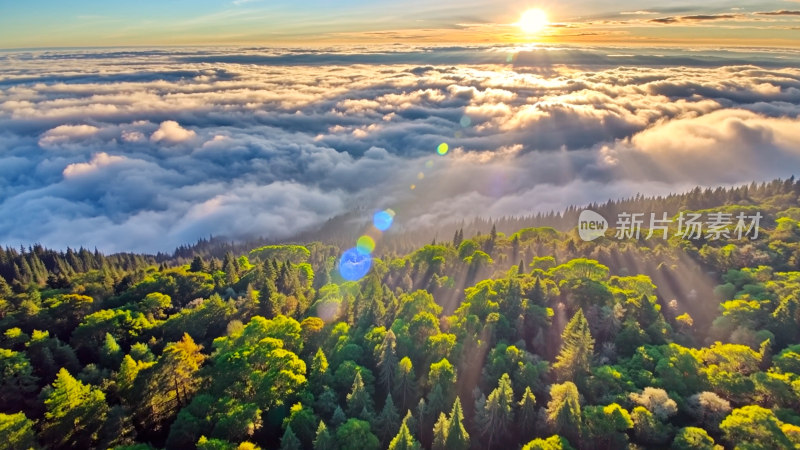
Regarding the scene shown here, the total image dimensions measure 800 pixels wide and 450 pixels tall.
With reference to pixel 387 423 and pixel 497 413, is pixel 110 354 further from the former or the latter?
pixel 497 413

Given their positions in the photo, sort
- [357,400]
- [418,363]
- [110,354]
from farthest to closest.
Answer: [418,363] → [110,354] → [357,400]

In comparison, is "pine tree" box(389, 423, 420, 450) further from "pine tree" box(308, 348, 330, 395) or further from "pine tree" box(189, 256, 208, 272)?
"pine tree" box(189, 256, 208, 272)

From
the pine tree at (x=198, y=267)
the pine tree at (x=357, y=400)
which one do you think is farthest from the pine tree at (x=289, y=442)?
the pine tree at (x=198, y=267)

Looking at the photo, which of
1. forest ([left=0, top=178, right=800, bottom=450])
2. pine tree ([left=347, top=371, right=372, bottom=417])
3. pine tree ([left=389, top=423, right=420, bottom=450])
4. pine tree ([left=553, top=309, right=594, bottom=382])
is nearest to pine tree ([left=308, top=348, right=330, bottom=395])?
forest ([left=0, top=178, right=800, bottom=450])

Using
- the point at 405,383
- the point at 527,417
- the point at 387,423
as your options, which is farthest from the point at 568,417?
the point at 387,423

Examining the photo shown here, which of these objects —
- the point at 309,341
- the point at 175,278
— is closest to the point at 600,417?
the point at 309,341

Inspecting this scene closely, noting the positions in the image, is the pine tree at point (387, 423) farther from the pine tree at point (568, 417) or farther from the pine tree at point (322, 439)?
the pine tree at point (568, 417)

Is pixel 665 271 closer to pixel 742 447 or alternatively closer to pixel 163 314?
pixel 742 447

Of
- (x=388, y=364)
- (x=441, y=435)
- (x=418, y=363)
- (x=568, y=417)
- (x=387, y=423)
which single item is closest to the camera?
(x=441, y=435)
